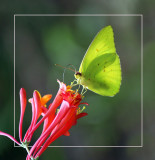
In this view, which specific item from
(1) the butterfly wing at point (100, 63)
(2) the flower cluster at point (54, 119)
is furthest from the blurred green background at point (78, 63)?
(2) the flower cluster at point (54, 119)

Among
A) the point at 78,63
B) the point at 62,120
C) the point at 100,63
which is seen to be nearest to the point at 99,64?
the point at 100,63

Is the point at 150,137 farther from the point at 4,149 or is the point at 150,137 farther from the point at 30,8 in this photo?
the point at 30,8

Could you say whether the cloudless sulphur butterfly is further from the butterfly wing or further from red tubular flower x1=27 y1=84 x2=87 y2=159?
red tubular flower x1=27 y1=84 x2=87 y2=159

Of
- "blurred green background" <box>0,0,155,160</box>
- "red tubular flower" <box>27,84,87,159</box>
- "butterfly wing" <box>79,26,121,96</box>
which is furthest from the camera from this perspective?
"blurred green background" <box>0,0,155,160</box>

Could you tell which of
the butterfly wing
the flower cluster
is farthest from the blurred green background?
the flower cluster

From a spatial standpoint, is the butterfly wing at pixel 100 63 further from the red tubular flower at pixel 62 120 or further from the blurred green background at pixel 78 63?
the red tubular flower at pixel 62 120

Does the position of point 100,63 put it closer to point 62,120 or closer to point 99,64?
point 99,64
